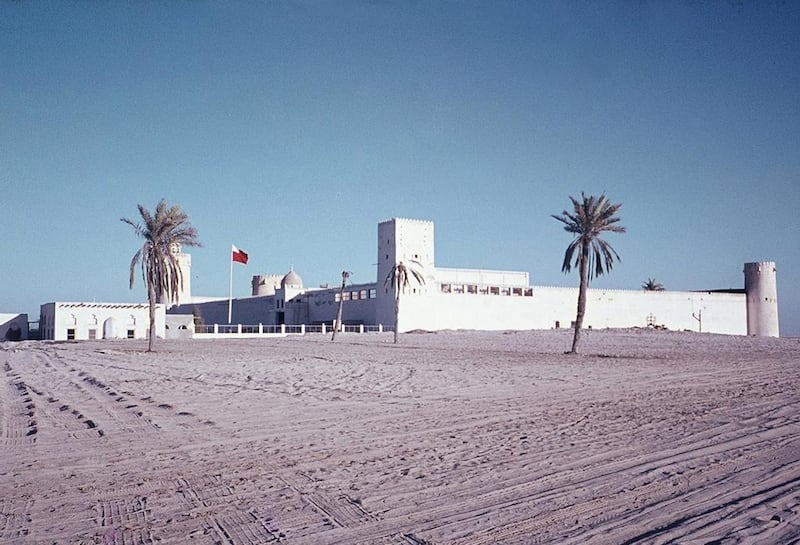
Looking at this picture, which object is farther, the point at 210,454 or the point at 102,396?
the point at 102,396

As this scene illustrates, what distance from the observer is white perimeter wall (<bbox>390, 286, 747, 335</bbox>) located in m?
61.7

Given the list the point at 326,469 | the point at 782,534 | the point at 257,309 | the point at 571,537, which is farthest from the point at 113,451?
the point at 257,309

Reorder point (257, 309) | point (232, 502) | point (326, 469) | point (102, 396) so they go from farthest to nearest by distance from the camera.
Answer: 1. point (257, 309)
2. point (102, 396)
3. point (326, 469)
4. point (232, 502)

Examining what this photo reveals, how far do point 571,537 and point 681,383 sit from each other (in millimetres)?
12641

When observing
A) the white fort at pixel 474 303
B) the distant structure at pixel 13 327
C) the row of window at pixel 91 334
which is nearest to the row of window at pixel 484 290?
the white fort at pixel 474 303

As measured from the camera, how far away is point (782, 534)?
4.92 meters

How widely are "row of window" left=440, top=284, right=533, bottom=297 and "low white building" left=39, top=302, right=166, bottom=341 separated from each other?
26.3 metres

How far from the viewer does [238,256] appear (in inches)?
2606

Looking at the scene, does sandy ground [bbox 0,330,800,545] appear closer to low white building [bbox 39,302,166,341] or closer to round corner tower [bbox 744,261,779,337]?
low white building [bbox 39,302,166,341]

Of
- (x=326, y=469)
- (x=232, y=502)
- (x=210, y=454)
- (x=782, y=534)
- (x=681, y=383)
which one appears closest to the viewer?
(x=782, y=534)

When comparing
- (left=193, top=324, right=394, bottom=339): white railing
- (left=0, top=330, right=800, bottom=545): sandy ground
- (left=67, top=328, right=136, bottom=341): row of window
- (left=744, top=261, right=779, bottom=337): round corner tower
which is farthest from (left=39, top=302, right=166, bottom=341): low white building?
(left=744, top=261, right=779, bottom=337): round corner tower

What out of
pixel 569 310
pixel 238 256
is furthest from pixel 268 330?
pixel 569 310

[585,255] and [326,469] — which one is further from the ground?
[585,255]

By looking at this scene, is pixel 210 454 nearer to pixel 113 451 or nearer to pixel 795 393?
pixel 113 451
